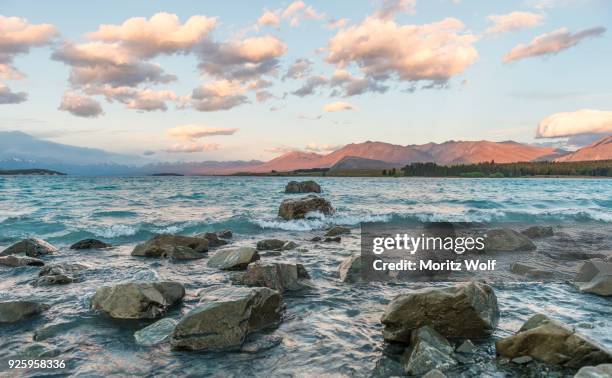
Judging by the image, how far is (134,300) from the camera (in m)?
9.52

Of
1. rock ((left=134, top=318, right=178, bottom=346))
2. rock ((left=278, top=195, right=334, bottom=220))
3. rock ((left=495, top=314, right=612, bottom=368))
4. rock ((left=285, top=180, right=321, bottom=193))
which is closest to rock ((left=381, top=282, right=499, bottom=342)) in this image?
rock ((left=495, top=314, right=612, bottom=368))

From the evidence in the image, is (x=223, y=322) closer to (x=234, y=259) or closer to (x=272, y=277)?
(x=272, y=277)

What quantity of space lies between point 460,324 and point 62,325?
8489 mm

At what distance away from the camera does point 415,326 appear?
7875mm

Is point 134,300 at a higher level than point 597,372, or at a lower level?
lower

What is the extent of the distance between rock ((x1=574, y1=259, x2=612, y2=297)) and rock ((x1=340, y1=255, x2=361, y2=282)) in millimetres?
6330

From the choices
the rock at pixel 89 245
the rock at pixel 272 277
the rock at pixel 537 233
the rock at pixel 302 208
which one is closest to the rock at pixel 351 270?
the rock at pixel 272 277

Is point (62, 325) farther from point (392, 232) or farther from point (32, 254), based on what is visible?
point (392, 232)

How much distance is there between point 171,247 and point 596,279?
49.4ft

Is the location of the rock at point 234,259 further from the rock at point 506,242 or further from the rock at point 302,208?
the rock at point 302,208

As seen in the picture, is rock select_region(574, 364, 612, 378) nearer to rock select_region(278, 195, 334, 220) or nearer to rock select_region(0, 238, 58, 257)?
rock select_region(0, 238, 58, 257)

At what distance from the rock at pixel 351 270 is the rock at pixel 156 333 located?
18.9ft

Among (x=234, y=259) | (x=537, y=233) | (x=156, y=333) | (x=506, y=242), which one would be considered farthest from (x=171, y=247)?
(x=537, y=233)

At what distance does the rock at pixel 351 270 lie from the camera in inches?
499
